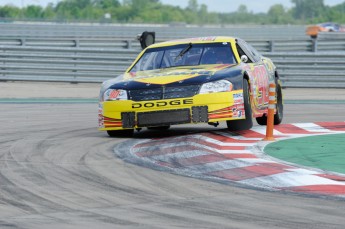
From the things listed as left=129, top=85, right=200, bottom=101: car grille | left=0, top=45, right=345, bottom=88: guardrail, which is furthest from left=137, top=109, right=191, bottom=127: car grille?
left=0, top=45, right=345, bottom=88: guardrail

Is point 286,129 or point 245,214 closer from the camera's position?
point 245,214

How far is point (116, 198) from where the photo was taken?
880 centimetres

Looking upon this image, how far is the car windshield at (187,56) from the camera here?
15.1 meters

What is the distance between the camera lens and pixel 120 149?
41.8ft

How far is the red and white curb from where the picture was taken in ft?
31.7

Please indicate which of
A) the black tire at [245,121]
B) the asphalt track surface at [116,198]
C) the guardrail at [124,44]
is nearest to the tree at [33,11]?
the guardrail at [124,44]

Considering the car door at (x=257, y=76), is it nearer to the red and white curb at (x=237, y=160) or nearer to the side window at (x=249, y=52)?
the side window at (x=249, y=52)

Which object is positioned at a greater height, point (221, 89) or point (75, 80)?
point (221, 89)

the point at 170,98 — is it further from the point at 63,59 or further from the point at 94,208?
the point at 63,59

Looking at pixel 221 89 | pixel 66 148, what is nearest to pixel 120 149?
pixel 66 148

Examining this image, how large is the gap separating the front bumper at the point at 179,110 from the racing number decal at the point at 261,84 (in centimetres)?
104

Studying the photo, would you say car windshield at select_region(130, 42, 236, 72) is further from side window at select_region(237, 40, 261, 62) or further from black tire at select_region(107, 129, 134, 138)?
black tire at select_region(107, 129, 134, 138)

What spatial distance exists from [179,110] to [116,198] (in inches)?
199

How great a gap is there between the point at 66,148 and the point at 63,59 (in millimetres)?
16277
